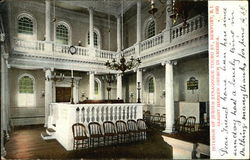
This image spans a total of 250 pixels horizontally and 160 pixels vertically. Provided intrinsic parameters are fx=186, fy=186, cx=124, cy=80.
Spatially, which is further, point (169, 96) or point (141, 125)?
point (169, 96)

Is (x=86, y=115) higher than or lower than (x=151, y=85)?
lower

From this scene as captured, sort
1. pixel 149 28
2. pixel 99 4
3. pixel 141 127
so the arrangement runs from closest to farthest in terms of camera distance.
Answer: pixel 141 127 < pixel 99 4 < pixel 149 28

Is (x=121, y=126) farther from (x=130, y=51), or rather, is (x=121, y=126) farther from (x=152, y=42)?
(x=130, y=51)

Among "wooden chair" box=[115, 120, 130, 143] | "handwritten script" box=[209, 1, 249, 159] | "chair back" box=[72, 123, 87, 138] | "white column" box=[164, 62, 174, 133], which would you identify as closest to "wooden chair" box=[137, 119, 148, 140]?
"wooden chair" box=[115, 120, 130, 143]

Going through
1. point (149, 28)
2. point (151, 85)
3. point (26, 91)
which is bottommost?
point (26, 91)

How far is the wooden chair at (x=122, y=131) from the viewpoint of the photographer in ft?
21.5

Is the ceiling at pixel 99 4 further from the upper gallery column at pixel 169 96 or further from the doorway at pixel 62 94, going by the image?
the doorway at pixel 62 94

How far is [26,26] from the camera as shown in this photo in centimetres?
1159

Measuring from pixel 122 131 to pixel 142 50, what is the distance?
556cm

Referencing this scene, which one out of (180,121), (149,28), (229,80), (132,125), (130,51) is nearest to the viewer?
(229,80)

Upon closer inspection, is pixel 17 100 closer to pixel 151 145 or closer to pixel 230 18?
pixel 151 145

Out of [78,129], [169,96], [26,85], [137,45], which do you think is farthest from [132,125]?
[26,85]

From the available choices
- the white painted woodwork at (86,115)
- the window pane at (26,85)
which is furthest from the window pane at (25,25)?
the white painted woodwork at (86,115)

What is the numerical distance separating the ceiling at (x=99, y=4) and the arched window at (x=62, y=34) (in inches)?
54.4
